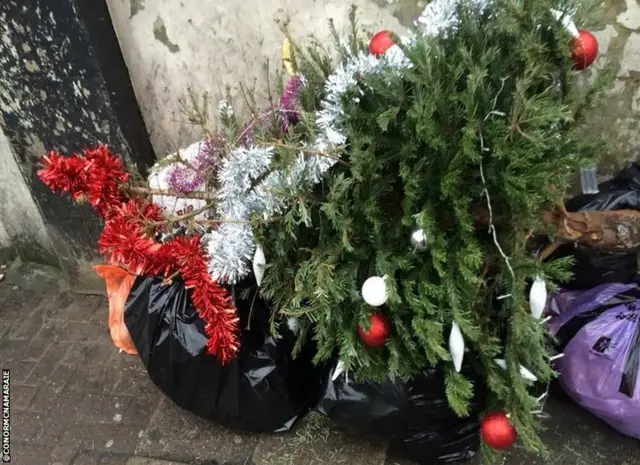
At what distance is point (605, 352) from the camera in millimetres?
1968

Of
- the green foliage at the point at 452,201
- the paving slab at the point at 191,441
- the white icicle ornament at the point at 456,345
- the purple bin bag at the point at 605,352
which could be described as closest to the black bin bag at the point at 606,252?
the purple bin bag at the point at 605,352

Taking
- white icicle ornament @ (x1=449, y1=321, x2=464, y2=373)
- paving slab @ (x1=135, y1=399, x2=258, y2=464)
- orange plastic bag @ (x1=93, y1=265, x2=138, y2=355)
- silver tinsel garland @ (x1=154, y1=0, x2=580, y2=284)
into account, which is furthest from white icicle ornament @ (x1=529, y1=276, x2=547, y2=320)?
orange plastic bag @ (x1=93, y1=265, x2=138, y2=355)

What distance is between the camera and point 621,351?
76.4 inches

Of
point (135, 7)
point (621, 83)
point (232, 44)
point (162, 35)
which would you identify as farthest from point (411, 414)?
point (135, 7)

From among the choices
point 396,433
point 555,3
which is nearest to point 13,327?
point 396,433

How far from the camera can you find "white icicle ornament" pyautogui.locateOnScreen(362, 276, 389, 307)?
1609 millimetres

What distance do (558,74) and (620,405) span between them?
1083mm

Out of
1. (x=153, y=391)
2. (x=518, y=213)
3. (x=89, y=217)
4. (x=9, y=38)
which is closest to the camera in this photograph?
(x=518, y=213)

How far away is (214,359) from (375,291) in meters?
0.73

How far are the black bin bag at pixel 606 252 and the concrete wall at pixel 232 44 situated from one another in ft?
0.42

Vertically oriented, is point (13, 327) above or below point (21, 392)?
above

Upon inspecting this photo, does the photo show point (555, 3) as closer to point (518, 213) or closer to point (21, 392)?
point (518, 213)

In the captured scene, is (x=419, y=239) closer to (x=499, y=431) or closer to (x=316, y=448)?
(x=499, y=431)

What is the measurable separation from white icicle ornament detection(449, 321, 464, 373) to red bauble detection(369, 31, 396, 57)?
80cm
